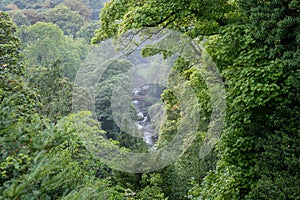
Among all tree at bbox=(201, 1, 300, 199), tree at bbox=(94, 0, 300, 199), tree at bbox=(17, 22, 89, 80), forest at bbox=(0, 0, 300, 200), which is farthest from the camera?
tree at bbox=(17, 22, 89, 80)

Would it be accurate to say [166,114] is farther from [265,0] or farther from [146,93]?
[265,0]

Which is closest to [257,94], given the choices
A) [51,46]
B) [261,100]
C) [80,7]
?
[261,100]

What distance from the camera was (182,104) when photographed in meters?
11.0

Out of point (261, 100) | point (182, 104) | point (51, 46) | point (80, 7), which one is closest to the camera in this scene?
point (261, 100)

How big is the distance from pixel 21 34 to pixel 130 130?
103ft

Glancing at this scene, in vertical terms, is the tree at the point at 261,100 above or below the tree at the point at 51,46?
above

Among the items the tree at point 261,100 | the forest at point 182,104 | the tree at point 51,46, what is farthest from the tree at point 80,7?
the tree at point 261,100

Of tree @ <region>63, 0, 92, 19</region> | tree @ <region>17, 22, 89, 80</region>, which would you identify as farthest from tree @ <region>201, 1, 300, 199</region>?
tree @ <region>63, 0, 92, 19</region>

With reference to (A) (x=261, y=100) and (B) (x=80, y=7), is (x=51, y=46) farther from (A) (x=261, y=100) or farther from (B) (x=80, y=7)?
(A) (x=261, y=100)

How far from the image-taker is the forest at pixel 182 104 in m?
2.80

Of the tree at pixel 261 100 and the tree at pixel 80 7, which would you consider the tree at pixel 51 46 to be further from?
the tree at pixel 261 100

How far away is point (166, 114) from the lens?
44.8 ft

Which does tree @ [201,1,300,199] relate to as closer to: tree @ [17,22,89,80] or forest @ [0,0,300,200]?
forest @ [0,0,300,200]

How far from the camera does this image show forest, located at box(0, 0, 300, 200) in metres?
2.80
